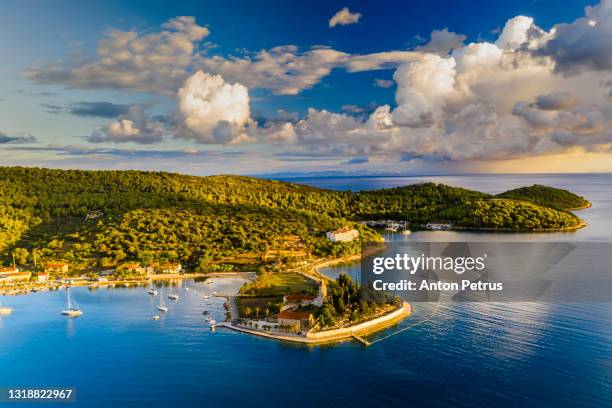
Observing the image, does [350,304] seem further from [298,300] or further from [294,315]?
[294,315]

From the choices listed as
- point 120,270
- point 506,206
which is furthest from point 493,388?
Result: point 506,206

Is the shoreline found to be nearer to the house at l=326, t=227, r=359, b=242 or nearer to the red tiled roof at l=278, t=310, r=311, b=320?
the red tiled roof at l=278, t=310, r=311, b=320

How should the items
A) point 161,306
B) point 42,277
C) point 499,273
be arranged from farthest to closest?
point 42,277, point 499,273, point 161,306

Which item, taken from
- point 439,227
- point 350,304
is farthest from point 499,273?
point 439,227

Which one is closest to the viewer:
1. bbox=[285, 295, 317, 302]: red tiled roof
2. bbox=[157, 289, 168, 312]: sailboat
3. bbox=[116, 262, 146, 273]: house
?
bbox=[285, 295, 317, 302]: red tiled roof

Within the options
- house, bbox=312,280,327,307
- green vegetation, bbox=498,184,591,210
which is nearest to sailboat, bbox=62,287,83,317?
house, bbox=312,280,327,307
